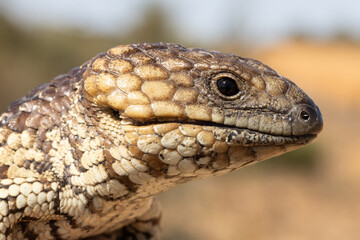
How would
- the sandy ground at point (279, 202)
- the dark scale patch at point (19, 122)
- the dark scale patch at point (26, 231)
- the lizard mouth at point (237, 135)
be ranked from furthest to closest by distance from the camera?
the sandy ground at point (279, 202) < the dark scale patch at point (19, 122) < the dark scale patch at point (26, 231) < the lizard mouth at point (237, 135)

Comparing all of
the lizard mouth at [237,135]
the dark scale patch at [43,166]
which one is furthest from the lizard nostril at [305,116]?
the dark scale patch at [43,166]

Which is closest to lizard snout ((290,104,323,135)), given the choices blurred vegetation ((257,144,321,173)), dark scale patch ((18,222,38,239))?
dark scale patch ((18,222,38,239))

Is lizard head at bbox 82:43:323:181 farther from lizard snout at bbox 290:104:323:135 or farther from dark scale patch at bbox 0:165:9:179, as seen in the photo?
dark scale patch at bbox 0:165:9:179

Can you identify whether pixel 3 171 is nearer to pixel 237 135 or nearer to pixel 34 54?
pixel 237 135

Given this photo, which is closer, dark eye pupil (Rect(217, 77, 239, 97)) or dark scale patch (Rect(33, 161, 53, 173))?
dark eye pupil (Rect(217, 77, 239, 97))

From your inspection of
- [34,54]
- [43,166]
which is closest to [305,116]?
[43,166]

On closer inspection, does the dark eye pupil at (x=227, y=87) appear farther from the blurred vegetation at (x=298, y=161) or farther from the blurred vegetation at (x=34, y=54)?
the blurred vegetation at (x=298, y=161)

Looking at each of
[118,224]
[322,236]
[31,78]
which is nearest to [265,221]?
[322,236]
